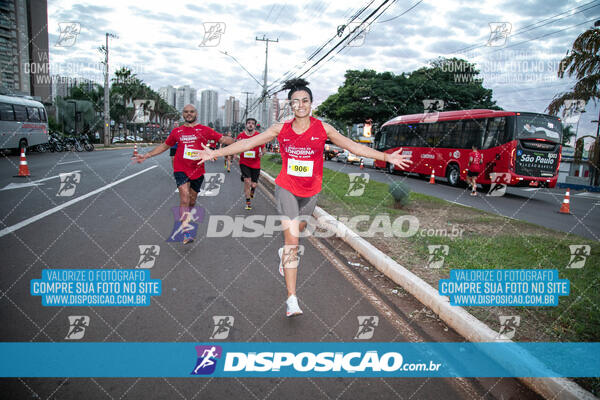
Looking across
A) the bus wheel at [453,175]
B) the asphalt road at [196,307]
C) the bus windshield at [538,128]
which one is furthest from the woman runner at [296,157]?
the bus wheel at [453,175]

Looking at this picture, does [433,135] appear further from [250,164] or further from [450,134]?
[250,164]

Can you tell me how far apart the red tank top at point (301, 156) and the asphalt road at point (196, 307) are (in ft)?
3.83

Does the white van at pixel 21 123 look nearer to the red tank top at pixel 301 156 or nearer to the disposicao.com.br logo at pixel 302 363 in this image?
the red tank top at pixel 301 156

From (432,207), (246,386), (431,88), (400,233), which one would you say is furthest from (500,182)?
(431,88)

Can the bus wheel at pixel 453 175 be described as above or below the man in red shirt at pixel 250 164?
below

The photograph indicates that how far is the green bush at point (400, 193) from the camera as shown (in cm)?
928

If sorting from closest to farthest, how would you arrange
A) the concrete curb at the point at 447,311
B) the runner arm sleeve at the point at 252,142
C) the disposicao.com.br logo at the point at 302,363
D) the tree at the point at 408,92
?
the concrete curb at the point at 447,311, the disposicao.com.br logo at the point at 302,363, the runner arm sleeve at the point at 252,142, the tree at the point at 408,92

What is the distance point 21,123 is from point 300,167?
26230 mm

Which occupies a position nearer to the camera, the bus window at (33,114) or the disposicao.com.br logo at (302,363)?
the disposicao.com.br logo at (302,363)

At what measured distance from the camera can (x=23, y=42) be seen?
53.8 meters

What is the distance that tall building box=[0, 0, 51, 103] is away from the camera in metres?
50.8

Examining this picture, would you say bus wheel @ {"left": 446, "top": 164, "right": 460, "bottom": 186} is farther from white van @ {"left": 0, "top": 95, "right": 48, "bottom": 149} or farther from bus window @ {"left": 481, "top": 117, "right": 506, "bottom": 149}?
white van @ {"left": 0, "top": 95, "right": 48, "bottom": 149}

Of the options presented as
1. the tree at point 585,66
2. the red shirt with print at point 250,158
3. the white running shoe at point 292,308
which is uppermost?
the tree at point 585,66

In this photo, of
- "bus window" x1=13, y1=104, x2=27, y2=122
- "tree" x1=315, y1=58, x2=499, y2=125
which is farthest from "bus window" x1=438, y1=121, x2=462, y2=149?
"bus window" x1=13, y1=104, x2=27, y2=122
